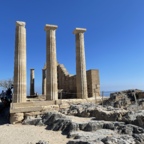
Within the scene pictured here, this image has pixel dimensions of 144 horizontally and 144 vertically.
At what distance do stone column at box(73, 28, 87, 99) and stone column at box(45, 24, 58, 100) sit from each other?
3195mm

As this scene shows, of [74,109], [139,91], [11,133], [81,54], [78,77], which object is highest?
[81,54]

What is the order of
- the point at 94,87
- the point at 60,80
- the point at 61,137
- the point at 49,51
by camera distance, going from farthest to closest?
the point at 60,80, the point at 94,87, the point at 49,51, the point at 61,137

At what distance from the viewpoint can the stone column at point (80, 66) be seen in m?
22.3

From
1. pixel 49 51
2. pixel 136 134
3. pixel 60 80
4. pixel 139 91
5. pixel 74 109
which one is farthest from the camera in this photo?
pixel 60 80

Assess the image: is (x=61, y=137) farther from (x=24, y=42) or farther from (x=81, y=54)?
(x=81, y=54)

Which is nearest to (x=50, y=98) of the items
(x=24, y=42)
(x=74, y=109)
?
(x=74, y=109)

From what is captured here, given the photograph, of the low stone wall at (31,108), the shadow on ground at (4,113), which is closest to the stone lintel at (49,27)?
the low stone wall at (31,108)

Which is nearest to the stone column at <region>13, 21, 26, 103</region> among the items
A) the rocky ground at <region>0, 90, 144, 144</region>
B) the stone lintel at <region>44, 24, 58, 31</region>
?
the rocky ground at <region>0, 90, 144, 144</region>

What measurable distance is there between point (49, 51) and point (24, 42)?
3125 mm

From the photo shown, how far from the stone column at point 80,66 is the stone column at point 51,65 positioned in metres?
3.19

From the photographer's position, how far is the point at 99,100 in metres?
21.2

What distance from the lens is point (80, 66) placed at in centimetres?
2283

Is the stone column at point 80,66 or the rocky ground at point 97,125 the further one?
the stone column at point 80,66

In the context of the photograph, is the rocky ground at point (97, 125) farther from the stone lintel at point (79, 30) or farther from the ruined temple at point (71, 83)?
the stone lintel at point (79, 30)
